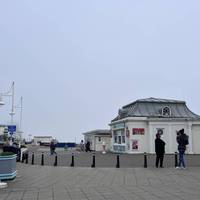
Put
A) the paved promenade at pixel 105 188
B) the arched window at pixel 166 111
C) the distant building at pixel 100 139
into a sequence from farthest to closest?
the distant building at pixel 100 139, the arched window at pixel 166 111, the paved promenade at pixel 105 188

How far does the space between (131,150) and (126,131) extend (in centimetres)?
257

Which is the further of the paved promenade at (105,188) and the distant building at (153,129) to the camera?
the distant building at (153,129)

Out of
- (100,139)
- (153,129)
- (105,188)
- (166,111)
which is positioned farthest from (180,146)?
(100,139)

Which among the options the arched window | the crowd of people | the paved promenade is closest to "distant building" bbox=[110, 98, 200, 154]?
the arched window

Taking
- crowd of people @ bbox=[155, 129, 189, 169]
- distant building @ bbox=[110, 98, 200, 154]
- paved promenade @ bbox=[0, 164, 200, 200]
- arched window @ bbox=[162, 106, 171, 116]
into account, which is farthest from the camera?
arched window @ bbox=[162, 106, 171, 116]

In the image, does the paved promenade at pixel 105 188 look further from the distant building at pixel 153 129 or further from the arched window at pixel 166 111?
the arched window at pixel 166 111

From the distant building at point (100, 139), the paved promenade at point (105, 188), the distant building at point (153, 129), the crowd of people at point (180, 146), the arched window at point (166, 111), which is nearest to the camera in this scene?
the paved promenade at point (105, 188)

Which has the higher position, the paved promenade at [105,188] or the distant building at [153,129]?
the distant building at [153,129]

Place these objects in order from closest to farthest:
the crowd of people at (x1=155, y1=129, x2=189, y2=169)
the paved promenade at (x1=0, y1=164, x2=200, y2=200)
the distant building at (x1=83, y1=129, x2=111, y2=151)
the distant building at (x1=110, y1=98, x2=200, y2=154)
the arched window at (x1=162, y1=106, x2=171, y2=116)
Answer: the paved promenade at (x1=0, y1=164, x2=200, y2=200) → the crowd of people at (x1=155, y1=129, x2=189, y2=169) → the distant building at (x1=110, y1=98, x2=200, y2=154) → the arched window at (x1=162, y1=106, x2=171, y2=116) → the distant building at (x1=83, y1=129, x2=111, y2=151)

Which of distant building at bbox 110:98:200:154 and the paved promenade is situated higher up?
distant building at bbox 110:98:200:154

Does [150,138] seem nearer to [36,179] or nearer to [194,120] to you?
[194,120]

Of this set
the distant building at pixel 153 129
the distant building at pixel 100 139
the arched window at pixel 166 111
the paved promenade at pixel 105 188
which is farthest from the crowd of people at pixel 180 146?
the distant building at pixel 100 139

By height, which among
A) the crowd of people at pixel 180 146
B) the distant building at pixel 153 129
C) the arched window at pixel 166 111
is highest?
the arched window at pixel 166 111

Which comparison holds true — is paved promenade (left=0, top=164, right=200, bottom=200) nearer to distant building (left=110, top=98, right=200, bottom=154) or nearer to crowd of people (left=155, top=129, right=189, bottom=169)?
crowd of people (left=155, top=129, right=189, bottom=169)
